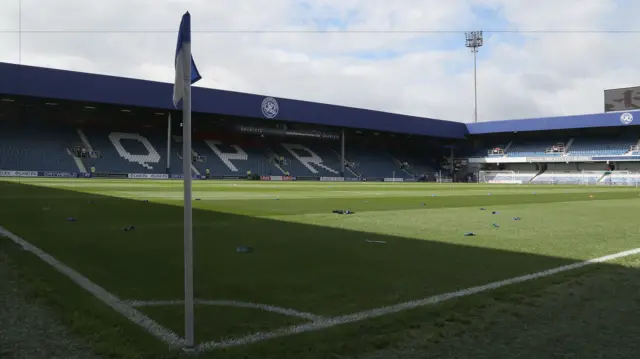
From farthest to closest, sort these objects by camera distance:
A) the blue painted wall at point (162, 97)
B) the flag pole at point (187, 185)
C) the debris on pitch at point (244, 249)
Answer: the blue painted wall at point (162, 97) → the debris on pitch at point (244, 249) → the flag pole at point (187, 185)

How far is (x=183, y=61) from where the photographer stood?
2.76m

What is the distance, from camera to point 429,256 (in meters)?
5.59

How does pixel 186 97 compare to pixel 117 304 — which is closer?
pixel 186 97

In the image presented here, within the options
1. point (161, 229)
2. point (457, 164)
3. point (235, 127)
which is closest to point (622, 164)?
point (457, 164)

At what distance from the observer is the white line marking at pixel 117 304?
2.79m

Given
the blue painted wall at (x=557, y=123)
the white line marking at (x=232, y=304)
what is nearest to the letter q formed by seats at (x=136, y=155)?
the white line marking at (x=232, y=304)

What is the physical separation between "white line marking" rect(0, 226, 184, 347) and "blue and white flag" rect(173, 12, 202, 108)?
4.56ft

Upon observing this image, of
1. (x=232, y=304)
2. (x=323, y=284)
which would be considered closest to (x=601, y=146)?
(x=323, y=284)

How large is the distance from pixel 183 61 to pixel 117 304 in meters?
1.87

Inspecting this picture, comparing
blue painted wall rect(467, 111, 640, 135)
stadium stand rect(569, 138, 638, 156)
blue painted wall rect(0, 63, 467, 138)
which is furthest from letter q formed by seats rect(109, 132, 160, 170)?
stadium stand rect(569, 138, 638, 156)

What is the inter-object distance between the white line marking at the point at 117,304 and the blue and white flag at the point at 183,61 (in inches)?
54.7

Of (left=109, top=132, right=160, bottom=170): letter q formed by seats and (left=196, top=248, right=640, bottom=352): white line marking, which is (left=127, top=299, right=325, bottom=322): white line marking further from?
(left=109, top=132, right=160, bottom=170): letter q formed by seats

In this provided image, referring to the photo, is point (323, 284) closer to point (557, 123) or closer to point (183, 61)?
point (183, 61)

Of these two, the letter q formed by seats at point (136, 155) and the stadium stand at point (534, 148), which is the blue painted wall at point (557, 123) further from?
the letter q formed by seats at point (136, 155)
